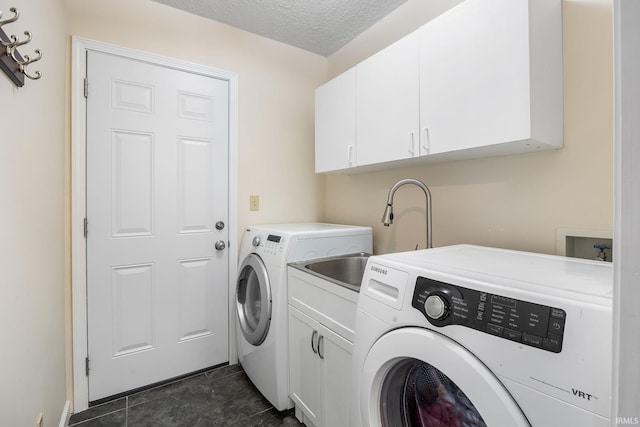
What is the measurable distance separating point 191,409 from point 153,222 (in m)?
1.15

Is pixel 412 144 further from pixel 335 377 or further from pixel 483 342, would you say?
pixel 335 377

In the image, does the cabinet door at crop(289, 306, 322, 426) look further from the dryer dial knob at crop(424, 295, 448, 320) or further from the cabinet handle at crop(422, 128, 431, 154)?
the cabinet handle at crop(422, 128, 431, 154)

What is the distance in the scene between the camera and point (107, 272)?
5.90ft

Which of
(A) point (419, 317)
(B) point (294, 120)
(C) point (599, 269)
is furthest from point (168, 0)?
(C) point (599, 269)

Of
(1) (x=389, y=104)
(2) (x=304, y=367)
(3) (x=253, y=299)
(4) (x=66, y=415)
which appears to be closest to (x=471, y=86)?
(1) (x=389, y=104)

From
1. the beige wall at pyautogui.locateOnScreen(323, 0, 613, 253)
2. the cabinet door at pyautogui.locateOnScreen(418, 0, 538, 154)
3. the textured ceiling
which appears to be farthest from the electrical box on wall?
the textured ceiling

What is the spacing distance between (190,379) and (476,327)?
2.01 meters

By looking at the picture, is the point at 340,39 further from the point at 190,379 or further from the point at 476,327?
the point at 190,379

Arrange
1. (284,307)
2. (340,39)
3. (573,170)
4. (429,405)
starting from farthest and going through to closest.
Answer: (340,39) → (284,307) → (573,170) → (429,405)

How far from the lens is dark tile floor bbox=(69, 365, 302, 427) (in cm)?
161

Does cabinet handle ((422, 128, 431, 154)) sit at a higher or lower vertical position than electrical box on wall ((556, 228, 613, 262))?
higher

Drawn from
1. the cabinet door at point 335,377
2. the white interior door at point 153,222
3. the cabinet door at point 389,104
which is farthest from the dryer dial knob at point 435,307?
the white interior door at point 153,222

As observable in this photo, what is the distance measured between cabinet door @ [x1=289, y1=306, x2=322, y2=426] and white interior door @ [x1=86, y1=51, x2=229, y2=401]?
77 cm

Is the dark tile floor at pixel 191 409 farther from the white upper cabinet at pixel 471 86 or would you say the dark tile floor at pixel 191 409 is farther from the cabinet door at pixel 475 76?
the cabinet door at pixel 475 76
